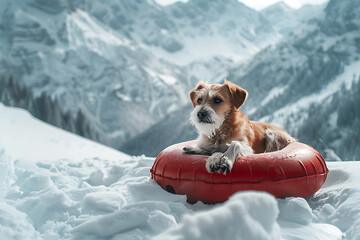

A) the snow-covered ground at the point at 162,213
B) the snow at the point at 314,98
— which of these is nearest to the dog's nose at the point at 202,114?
the snow-covered ground at the point at 162,213

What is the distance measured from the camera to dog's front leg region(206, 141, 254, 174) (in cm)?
418

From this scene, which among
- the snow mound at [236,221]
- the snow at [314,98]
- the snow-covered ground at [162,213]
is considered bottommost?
the snow at [314,98]

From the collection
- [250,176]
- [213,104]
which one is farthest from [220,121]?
[250,176]

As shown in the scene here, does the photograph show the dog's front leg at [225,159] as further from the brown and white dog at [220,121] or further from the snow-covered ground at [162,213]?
the snow-covered ground at [162,213]

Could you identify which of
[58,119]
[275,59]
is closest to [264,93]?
[275,59]

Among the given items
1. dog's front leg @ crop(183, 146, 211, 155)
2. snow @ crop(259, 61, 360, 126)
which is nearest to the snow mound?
dog's front leg @ crop(183, 146, 211, 155)

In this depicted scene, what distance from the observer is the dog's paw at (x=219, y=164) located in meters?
4.17

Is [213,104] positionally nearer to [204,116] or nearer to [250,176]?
[204,116]

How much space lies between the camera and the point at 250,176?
4184 mm

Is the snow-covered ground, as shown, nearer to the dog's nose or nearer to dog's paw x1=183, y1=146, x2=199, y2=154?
dog's paw x1=183, y1=146, x2=199, y2=154

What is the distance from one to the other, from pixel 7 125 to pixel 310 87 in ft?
467

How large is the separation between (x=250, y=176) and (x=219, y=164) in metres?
0.45

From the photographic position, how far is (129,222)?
3.60 meters

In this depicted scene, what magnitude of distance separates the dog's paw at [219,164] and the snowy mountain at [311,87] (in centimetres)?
6214
